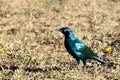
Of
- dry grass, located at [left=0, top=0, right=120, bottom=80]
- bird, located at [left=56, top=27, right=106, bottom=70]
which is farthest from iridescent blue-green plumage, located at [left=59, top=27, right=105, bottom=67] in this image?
dry grass, located at [left=0, top=0, right=120, bottom=80]

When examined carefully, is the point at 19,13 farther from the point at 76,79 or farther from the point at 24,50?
the point at 76,79

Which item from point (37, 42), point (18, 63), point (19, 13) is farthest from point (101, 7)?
point (18, 63)

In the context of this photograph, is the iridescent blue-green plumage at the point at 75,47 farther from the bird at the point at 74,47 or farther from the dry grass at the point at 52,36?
the dry grass at the point at 52,36

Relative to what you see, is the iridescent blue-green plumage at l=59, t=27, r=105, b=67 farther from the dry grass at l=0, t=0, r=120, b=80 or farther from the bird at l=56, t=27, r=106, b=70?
the dry grass at l=0, t=0, r=120, b=80

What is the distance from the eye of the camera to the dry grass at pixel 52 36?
791 centimetres

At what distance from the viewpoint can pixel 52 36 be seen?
36.9 feet

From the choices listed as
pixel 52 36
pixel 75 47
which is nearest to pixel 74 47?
pixel 75 47

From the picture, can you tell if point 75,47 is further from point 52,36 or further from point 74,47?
point 52,36

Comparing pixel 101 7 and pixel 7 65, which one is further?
pixel 101 7

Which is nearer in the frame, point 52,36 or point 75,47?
point 75,47

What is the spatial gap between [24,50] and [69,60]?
3.67ft

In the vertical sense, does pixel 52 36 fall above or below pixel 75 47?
below

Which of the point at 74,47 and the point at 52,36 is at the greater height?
the point at 74,47

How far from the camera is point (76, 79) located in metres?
7.47
